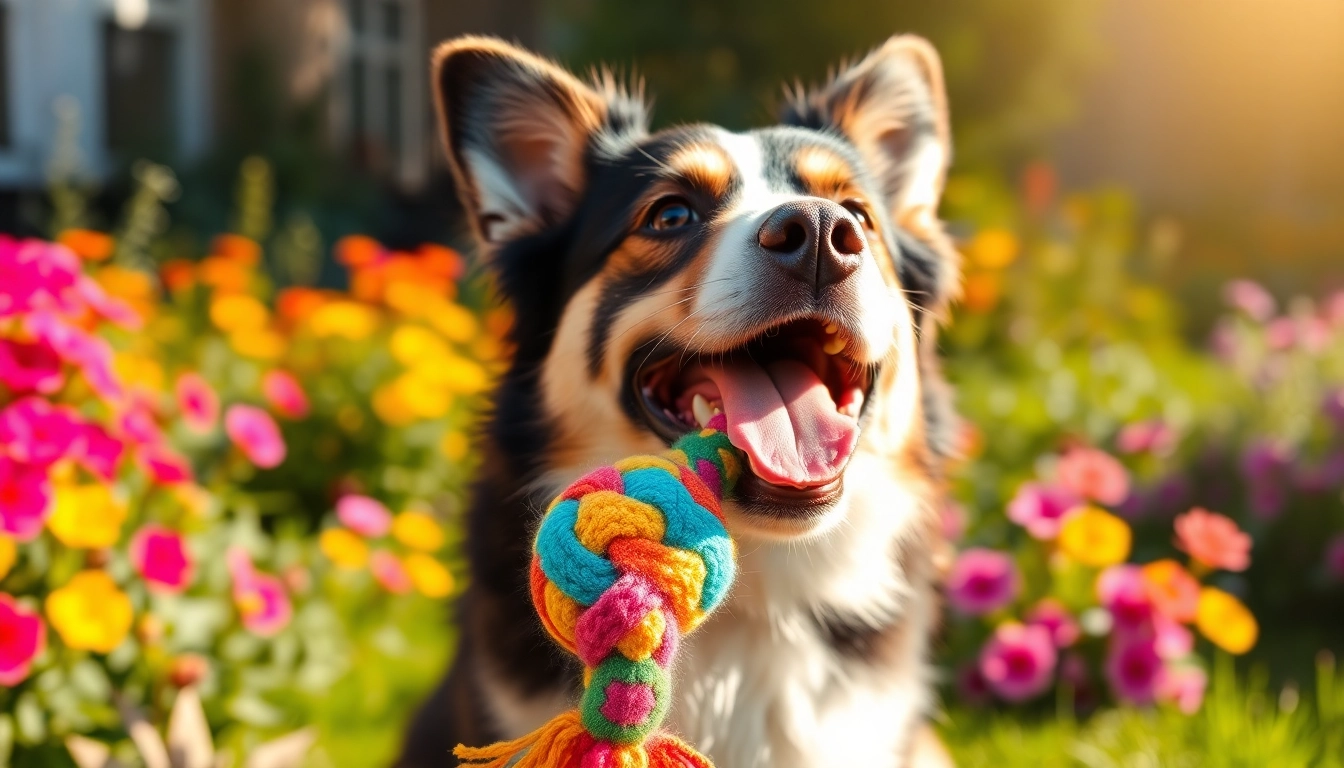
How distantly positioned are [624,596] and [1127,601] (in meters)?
2.54

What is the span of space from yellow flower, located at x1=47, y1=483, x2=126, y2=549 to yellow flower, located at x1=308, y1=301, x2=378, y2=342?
1.72 m

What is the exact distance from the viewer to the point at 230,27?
9.56 meters

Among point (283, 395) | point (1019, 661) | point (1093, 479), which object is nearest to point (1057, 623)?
point (1019, 661)

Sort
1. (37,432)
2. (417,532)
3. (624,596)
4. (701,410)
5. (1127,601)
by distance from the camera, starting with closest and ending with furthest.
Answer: (624,596) → (701,410) → (37,432) → (1127,601) → (417,532)

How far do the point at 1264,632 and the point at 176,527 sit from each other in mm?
3698

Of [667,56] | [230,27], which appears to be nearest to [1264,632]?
[667,56]

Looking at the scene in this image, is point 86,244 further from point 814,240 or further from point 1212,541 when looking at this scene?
point 1212,541

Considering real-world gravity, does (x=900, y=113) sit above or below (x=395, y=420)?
above

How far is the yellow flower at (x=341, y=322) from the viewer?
430 centimetres

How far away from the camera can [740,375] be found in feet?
6.93

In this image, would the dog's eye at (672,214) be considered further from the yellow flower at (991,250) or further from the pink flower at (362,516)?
the yellow flower at (991,250)

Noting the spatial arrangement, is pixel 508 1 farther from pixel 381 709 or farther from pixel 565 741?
pixel 565 741

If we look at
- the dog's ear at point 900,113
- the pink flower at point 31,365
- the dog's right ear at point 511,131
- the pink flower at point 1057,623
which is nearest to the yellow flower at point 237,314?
the pink flower at point 31,365

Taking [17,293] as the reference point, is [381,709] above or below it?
below
